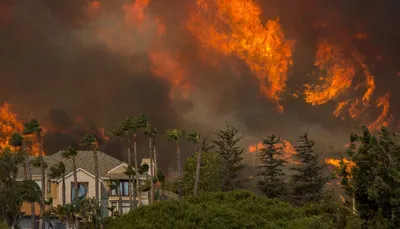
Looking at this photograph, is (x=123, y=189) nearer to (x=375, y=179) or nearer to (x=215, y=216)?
(x=215, y=216)

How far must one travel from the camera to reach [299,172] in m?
71.1

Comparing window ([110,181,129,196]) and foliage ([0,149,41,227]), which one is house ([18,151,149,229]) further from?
foliage ([0,149,41,227])

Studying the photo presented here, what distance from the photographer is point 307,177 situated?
229 feet

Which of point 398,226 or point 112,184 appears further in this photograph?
point 112,184

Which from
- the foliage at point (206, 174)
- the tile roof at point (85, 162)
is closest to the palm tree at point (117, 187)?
the tile roof at point (85, 162)

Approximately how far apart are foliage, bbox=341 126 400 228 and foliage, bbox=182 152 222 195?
54.0 m

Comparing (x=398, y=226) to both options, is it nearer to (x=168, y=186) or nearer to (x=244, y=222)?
(x=244, y=222)

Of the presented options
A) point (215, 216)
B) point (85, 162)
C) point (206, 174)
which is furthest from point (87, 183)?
point (215, 216)

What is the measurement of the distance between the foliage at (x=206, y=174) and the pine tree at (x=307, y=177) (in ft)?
36.5

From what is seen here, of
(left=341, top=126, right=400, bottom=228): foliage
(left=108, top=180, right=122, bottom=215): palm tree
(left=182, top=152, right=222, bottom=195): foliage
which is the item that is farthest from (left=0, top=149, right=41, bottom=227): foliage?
(left=341, top=126, right=400, bottom=228): foliage

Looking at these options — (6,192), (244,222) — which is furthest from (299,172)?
(6,192)

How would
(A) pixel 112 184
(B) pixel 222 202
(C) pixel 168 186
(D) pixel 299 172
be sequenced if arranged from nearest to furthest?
(B) pixel 222 202 < (A) pixel 112 184 < (D) pixel 299 172 < (C) pixel 168 186

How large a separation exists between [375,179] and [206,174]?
5592 centimetres

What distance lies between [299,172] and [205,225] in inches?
1455
